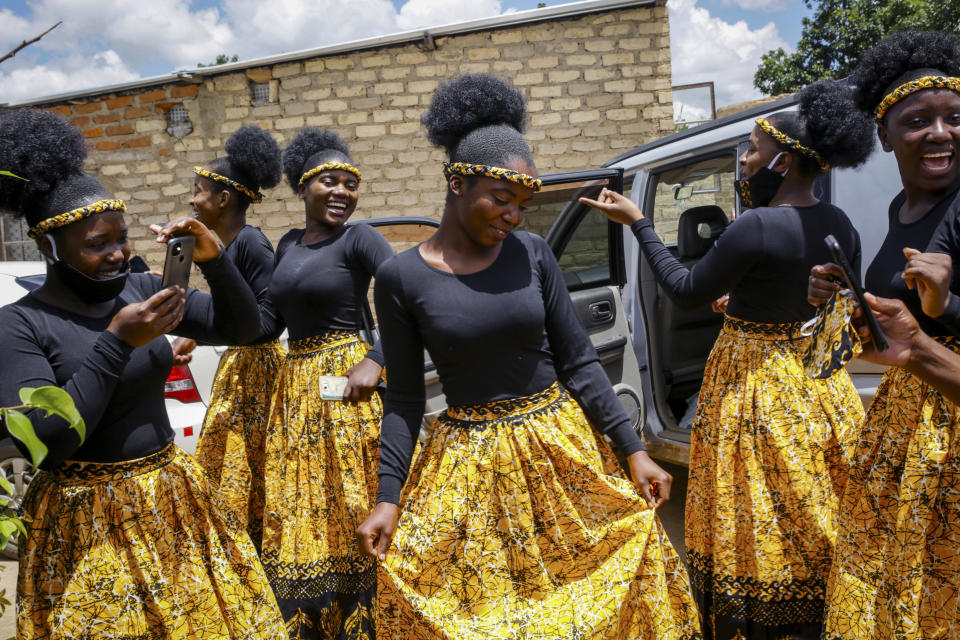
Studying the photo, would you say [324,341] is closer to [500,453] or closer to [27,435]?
[500,453]

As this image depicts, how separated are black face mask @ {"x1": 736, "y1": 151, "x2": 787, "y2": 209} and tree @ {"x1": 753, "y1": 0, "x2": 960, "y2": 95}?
15570 mm

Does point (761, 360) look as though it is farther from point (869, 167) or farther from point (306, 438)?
point (306, 438)

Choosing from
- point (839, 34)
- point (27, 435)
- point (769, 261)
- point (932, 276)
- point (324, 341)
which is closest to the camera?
point (27, 435)

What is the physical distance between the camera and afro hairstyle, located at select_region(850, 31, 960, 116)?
6.73ft

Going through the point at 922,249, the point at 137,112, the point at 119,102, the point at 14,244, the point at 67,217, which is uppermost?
the point at 119,102

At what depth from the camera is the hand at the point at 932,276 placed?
1.60 meters

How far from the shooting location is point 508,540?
197cm

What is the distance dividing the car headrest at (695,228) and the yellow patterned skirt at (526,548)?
2802 millimetres

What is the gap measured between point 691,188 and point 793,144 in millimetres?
6221

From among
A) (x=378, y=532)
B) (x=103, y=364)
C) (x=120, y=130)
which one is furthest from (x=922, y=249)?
(x=120, y=130)

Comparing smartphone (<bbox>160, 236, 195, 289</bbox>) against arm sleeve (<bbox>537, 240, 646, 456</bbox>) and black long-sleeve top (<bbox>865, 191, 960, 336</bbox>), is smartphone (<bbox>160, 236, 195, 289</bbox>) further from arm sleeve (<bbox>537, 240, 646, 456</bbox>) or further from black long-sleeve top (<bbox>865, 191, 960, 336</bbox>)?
black long-sleeve top (<bbox>865, 191, 960, 336</bbox>)

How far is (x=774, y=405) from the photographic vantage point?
8.28 feet

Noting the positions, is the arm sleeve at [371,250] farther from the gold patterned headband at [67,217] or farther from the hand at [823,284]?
the hand at [823,284]

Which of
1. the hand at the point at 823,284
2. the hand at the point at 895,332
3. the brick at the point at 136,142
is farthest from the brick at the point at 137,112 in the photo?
the hand at the point at 895,332
